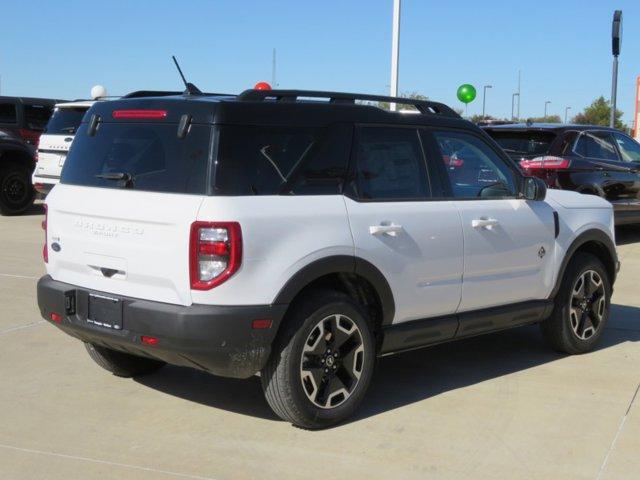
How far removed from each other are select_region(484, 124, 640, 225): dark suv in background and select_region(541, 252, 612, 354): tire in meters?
5.15

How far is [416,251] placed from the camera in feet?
16.7

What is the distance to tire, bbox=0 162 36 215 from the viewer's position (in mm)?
15125

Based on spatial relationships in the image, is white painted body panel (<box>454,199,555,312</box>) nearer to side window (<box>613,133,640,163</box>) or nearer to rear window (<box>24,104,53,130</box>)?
side window (<box>613,133,640,163</box>)

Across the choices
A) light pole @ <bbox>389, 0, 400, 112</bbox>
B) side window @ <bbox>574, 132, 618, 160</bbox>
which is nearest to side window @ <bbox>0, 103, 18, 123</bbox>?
light pole @ <bbox>389, 0, 400, 112</bbox>

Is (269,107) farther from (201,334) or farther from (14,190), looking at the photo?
(14,190)

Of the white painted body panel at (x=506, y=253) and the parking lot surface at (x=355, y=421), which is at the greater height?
the white painted body panel at (x=506, y=253)

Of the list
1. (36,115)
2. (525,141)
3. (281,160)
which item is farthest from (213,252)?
(36,115)

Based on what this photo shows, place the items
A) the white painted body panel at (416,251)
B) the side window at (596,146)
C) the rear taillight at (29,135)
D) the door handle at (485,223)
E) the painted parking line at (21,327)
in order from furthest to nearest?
the rear taillight at (29,135) < the side window at (596,146) < the painted parking line at (21,327) < the door handle at (485,223) < the white painted body panel at (416,251)

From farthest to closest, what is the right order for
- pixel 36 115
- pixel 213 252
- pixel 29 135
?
pixel 36 115
pixel 29 135
pixel 213 252

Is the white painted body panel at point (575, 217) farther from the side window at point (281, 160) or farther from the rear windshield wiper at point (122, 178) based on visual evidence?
the rear windshield wiper at point (122, 178)

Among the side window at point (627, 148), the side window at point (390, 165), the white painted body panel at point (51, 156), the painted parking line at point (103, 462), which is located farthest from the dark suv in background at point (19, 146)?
the painted parking line at point (103, 462)

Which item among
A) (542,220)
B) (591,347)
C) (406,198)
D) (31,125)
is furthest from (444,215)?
(31,125)

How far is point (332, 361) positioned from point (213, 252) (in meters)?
1.01

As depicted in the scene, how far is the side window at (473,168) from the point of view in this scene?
5539mm
